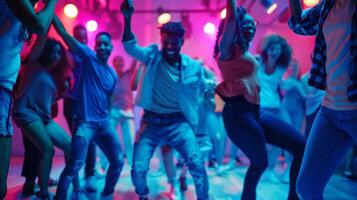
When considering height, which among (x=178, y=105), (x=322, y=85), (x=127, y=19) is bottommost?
(x=178, y=105)

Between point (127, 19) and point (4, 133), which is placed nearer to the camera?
point (4, 133)

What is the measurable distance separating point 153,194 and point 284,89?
2.70 m

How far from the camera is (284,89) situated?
5227 millimetres

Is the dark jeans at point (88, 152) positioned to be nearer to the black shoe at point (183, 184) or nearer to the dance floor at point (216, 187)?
the dance floor at point (216, 187)

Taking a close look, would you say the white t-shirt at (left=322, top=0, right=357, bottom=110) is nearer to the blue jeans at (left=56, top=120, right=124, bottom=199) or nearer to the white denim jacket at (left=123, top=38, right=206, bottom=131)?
the white denim jacket at (left=123, top=38, right=206, bottom=131)

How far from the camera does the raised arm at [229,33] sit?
256cm

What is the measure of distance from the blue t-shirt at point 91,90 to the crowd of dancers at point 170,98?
0.01 metres

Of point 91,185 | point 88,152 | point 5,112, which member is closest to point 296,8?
point 5,112

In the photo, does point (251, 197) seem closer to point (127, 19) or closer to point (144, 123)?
point (144, 123)

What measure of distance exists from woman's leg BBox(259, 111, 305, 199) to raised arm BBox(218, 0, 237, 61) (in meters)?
0.65

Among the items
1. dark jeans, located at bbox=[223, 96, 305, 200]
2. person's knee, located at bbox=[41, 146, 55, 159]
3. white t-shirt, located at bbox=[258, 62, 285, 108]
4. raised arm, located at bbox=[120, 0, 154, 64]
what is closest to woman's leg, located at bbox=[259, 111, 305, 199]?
dark jeans, located at bbox=[223, 96, 305, 200]

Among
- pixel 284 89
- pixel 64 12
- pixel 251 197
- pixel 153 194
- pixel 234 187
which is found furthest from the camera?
pixel 284 89

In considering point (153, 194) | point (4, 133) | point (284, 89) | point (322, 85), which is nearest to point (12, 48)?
point (4, 133)

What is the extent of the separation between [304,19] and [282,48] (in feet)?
7.82
